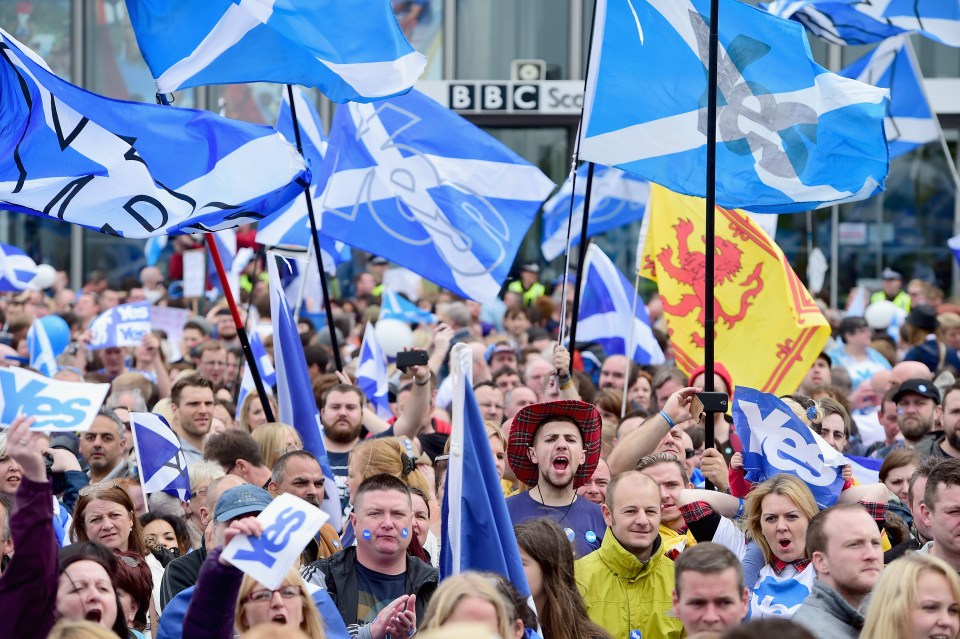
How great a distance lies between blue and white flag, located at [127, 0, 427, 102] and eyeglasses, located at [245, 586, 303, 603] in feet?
12.5

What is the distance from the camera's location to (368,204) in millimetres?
10766

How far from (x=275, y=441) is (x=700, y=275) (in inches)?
157

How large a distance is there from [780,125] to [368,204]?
3.11 metres

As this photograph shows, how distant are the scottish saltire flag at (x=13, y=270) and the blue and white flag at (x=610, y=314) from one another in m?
5.20

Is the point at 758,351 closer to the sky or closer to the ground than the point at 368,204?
closer to the ground

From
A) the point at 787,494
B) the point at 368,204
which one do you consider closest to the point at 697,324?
the point at 368,204

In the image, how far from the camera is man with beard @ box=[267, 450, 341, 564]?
24.9ft

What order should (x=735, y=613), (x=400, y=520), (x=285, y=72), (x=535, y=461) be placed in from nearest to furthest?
(x=735, y=613) → (x=400, y=520) → (x=535, y=461) → (x=285, y=72)

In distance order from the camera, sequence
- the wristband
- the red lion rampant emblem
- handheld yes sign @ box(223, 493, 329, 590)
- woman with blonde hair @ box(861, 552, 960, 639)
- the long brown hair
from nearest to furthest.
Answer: handheld yes sign @ box(223, 493, 329, 590) → woman with blonde hair @ box(861, 552, 960, 639) → the long brown hair → the wristband → the red lion rampant emblem

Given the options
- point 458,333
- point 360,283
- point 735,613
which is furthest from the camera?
point 360,283

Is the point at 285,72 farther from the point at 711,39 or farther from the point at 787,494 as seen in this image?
the point at 787,494

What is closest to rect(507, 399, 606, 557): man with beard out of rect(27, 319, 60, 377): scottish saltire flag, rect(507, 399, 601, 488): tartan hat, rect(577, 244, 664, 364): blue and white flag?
rect(507, 399, 601, 488): tartan hat

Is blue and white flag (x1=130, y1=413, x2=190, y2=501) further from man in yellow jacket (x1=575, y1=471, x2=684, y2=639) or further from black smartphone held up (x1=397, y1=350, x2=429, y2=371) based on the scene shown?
man in yellow jacket (x1=575, y1=471, x2=684, y2=639)

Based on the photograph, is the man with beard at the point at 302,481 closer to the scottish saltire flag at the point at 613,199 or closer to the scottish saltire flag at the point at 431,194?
the scottish saltire flag at the point at 431,194
